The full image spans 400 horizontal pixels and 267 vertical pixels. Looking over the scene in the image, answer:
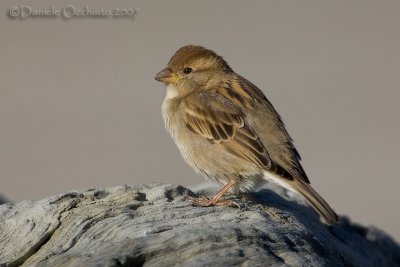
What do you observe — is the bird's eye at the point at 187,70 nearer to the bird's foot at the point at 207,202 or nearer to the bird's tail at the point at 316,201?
the bird's tail at the point at 316,201

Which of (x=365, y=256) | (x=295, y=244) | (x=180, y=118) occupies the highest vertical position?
(x=180, y=118)

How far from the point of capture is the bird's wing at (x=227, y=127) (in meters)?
6.18

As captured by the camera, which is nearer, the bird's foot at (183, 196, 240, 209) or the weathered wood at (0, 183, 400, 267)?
the weathered wood at (0, 183, 400, 267)

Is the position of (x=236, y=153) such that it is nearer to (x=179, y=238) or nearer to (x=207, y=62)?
(x=207, y=62)

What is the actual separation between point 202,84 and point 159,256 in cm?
272

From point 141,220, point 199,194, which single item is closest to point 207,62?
point 199,194

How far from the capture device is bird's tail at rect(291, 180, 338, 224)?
5812mm

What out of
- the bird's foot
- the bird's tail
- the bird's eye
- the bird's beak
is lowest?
the bird's tail

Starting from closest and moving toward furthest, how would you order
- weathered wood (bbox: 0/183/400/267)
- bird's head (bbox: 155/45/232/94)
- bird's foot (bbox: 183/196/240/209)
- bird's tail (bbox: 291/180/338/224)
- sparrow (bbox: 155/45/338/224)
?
weathered wood (bbox: 0/183/400/267)
bird's foot (bbox: 183/196/240/209)
bird's tail (bbox: 291/180/338/224)
sparrow (bbox: 155/45/338/224)
bird's head (bbox: 155/45/232/94)

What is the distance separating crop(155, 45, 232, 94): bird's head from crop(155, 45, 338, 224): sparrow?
5 cm

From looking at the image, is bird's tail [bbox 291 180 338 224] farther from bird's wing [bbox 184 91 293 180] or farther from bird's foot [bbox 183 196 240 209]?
bird's foot [bbox 183 196 240 209]

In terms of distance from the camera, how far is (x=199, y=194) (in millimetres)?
6441

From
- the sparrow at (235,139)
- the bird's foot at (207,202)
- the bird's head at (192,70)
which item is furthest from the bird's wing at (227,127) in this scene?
the bird's foot at (207,202)

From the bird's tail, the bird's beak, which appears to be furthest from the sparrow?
the bird's beak
